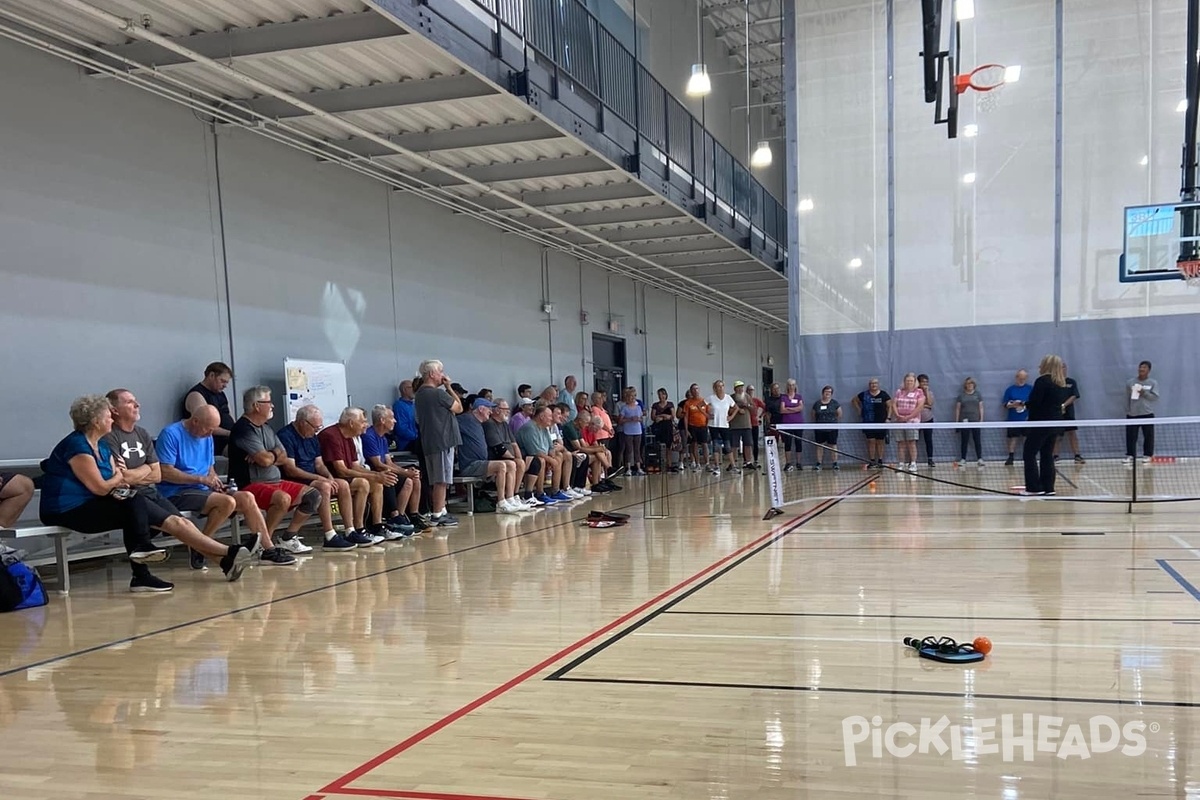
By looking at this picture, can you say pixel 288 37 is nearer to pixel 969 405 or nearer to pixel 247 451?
pixel 247 451

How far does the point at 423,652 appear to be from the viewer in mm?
4180

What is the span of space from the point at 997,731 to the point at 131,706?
3192 millimetres

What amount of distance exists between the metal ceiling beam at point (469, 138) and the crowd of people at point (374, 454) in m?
2.58

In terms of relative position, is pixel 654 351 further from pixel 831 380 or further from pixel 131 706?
pixel 131 706

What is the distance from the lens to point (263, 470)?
730 centimetres

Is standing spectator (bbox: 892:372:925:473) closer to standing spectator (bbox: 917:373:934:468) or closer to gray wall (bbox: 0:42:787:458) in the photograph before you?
standing spectator (bbox: 917:373:934:468)

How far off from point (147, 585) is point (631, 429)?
10126 millimetres

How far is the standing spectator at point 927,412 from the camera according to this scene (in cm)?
1333

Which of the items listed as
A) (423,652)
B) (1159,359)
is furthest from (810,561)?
(1159,359)

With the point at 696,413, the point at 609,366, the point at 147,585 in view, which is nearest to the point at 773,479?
the point at 147,585

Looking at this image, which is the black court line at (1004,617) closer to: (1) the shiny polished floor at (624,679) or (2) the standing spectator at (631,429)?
(1) the shiny polished floor at (624,679)

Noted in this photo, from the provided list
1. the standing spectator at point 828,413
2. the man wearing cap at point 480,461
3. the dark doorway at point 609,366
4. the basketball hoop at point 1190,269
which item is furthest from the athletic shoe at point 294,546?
the dark doorway at point 609,366

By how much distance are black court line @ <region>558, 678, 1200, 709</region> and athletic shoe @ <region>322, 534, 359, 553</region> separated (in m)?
4.51

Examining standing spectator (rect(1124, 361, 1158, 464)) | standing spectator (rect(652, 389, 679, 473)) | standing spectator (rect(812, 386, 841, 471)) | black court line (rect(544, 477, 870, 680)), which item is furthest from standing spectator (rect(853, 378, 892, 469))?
black court line (rect(544, 477, 870, 680))
